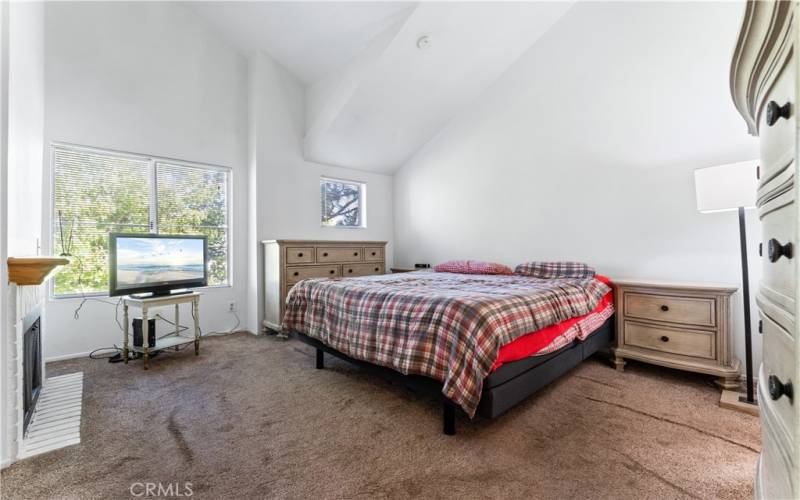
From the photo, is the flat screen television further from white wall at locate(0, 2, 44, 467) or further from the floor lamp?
the floor lamp

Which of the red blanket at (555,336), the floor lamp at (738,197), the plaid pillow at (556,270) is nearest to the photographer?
the red blanket at (555,336)

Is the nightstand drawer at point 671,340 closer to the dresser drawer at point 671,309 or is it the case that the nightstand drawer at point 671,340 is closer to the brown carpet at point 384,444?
the dresser drawer at point 671,309

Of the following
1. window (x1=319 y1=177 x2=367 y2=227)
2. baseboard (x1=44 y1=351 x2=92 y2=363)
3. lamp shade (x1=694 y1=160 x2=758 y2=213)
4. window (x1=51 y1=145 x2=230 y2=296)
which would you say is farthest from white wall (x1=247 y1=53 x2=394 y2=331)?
lamp shade (x1=694 y1=160 x2=758 y2=213)

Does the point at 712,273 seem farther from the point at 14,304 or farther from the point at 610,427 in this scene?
the point at 14,304

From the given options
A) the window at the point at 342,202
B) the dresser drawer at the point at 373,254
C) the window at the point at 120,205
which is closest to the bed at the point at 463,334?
the dresser drawer at the point at 373,254

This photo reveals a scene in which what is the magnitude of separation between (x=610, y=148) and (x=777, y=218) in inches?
114

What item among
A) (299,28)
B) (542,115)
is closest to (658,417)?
(542,115)

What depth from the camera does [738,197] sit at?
2061 millimetres

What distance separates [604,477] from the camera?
1.40 m

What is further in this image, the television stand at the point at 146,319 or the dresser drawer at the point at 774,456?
the television stand at the point at 146,319

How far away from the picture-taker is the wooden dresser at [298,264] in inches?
144

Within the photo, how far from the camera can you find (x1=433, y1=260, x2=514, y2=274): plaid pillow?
351cm

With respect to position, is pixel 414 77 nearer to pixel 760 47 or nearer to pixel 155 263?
pixel 155 263

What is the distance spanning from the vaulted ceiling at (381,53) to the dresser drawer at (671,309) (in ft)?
9.10
